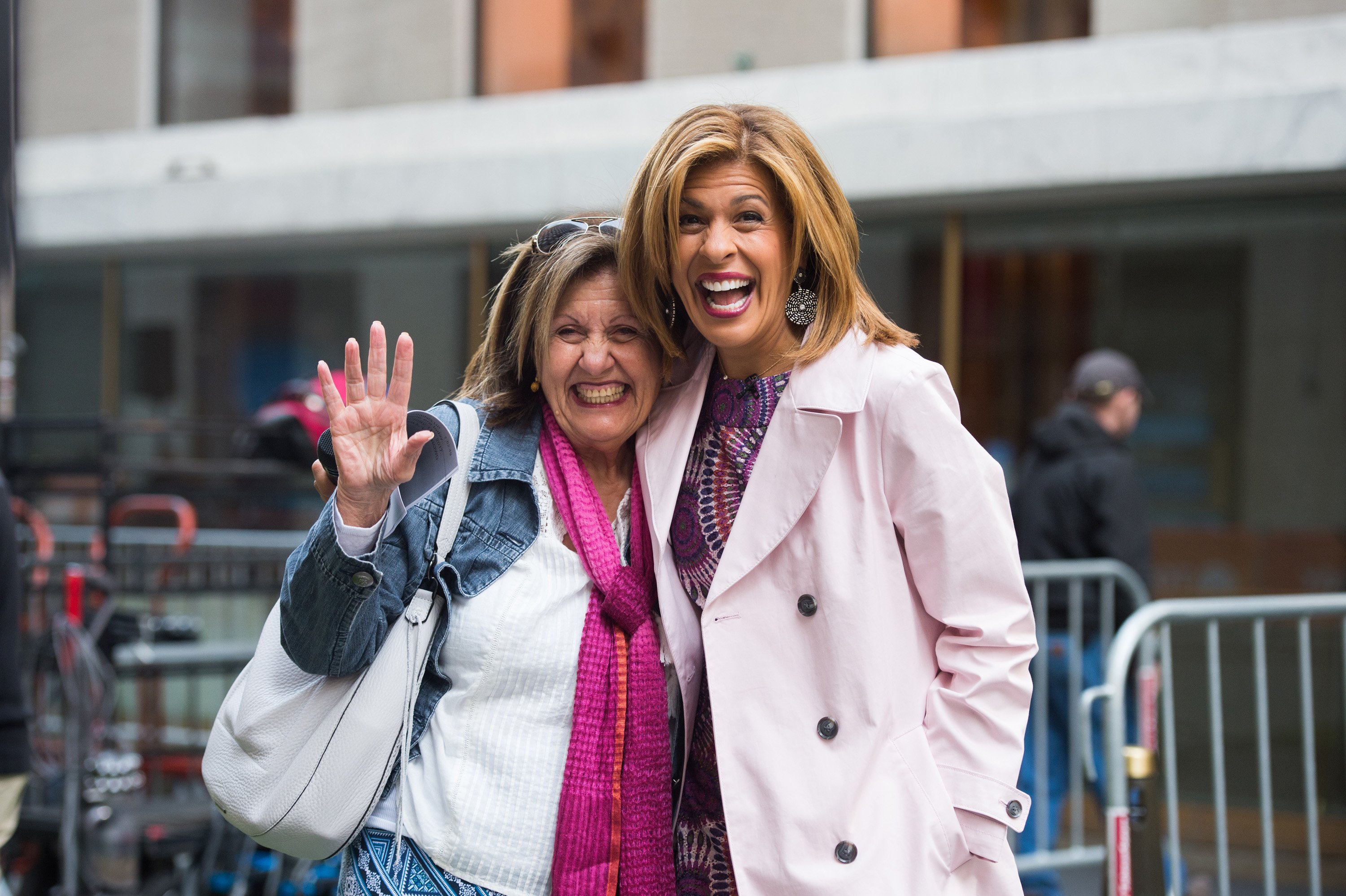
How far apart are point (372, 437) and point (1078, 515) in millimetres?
4032

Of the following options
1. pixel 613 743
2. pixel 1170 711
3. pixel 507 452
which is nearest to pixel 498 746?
pixel 613 743

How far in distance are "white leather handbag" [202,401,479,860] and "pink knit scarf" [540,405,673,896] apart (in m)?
0.30

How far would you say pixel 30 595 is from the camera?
5328 mm

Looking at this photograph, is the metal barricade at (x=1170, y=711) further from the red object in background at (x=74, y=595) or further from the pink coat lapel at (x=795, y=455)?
the red object in background at (x=74, y=595)

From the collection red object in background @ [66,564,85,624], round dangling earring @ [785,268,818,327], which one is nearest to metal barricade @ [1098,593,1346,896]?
round dangling earring @ [785,268,818,327]

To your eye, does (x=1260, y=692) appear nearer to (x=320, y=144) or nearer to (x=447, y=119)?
(x=447, y=119)

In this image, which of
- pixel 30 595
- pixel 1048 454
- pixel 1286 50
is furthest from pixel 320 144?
pixel 1286 50

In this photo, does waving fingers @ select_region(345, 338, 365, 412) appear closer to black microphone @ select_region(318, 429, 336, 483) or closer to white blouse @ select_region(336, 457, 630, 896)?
black microphone @ select_region(318, 429, 336, 483)

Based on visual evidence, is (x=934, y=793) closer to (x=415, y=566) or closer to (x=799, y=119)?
(x=415, y=566)

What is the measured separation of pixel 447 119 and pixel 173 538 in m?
3.40

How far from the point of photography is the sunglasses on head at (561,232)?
2.21 meters

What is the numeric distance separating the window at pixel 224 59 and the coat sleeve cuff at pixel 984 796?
8.06 m

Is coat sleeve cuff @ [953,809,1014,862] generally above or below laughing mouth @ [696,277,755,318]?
below

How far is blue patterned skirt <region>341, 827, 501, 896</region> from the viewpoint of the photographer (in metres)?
1.94
